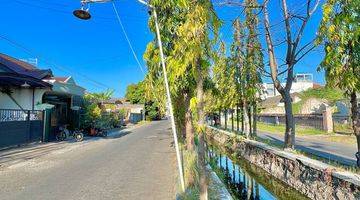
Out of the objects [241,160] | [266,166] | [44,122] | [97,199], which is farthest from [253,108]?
[97,199]

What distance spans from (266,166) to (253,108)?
10136 mm

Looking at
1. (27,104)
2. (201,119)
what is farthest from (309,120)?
(201,119)

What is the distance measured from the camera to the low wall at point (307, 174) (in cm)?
854

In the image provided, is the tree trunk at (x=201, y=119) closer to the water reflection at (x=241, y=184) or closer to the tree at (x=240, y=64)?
the water reflection at (x=241, y=184)

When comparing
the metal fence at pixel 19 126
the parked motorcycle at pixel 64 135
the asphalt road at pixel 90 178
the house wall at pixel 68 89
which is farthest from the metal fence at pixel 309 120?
the metal fence at pixel 19 126

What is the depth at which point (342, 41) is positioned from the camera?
992 centimetres

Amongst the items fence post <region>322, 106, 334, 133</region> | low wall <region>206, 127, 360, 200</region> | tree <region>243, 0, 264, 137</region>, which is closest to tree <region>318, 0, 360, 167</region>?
low wall <region>206, 127, 360, 200</region>

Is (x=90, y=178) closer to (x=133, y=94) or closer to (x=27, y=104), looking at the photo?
(x=27, y=104)

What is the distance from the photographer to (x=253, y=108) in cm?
2483

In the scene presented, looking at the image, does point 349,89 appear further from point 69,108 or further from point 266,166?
point 69,108

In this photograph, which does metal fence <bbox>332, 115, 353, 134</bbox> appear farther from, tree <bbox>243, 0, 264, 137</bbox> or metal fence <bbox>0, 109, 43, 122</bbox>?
metal fence <bbox>0, 109, 43, 122</bbox>

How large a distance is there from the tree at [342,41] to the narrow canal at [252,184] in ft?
10.5

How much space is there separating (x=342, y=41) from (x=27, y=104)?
22.2 metres

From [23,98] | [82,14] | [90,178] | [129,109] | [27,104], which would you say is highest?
[129,109]
